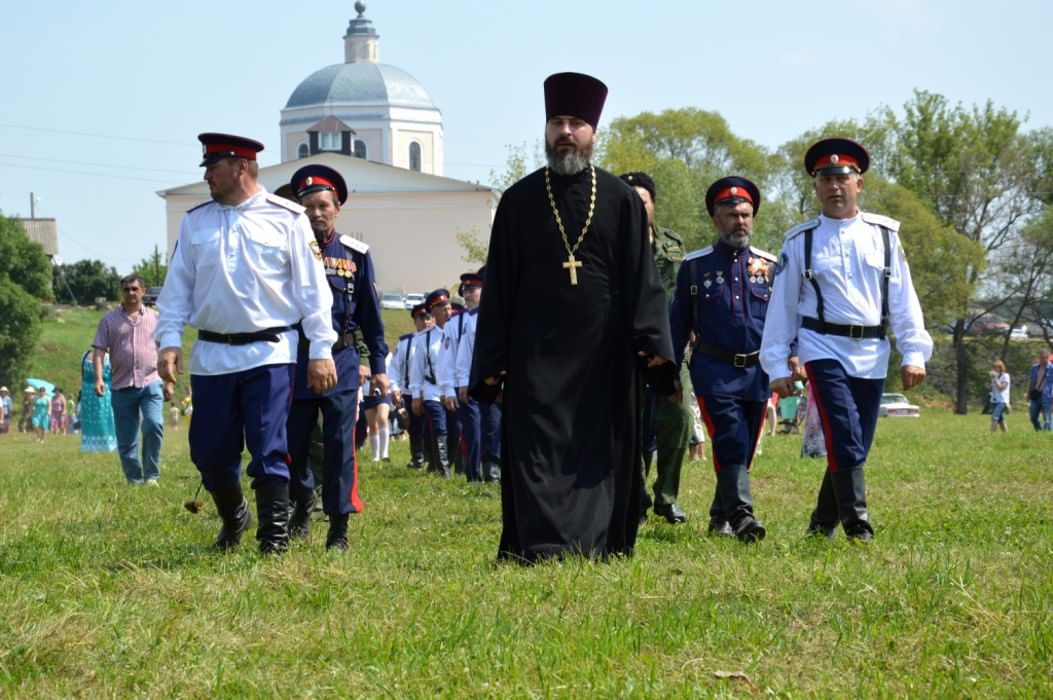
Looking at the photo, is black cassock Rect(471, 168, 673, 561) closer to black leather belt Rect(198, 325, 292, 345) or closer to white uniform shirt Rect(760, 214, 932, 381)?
black leather belt Rect(198, 325, 292, 345)

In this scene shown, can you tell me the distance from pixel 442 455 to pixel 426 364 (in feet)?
4.98

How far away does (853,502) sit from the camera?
8.92 metres

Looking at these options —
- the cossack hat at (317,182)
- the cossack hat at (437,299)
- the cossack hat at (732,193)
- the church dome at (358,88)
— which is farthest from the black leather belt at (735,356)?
the church dome at (358,88)

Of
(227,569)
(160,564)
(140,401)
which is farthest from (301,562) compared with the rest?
(140,401)

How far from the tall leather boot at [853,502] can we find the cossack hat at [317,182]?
3.50 m

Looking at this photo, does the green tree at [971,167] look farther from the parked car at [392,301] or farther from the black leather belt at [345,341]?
the black leather belt at [345,341]

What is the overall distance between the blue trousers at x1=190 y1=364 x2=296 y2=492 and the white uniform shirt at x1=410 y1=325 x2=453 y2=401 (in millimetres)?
10413

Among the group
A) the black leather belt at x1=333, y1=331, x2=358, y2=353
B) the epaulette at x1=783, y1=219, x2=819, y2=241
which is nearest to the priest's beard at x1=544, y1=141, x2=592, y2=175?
the epaulette at x1=783, y1=219, x2=819, y2=241

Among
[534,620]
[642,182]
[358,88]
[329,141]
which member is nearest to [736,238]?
[642,182]

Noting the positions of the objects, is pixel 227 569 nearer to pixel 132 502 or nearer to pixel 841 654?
pixel 841 654

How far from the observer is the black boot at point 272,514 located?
8547 mm

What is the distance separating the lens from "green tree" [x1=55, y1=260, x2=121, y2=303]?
100 meters

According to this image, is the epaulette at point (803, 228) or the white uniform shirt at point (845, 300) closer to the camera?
the white uniform shirt at point (845, 300)

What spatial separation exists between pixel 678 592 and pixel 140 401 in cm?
1119
